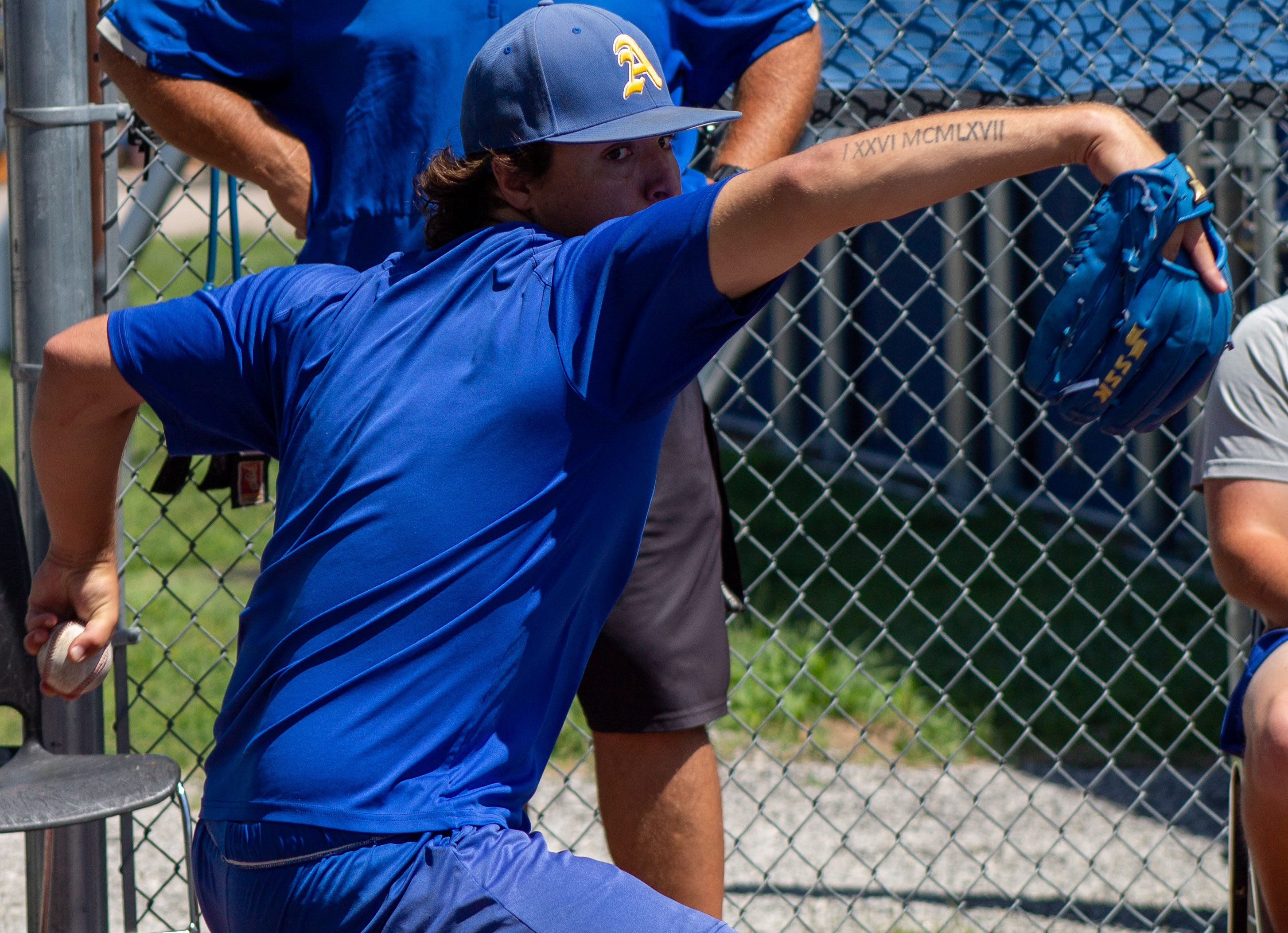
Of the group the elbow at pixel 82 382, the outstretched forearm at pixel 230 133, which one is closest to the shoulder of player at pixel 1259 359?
the outstretched forearm at pixel 230 133

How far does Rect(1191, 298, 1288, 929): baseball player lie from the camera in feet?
7.75

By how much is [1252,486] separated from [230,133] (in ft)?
6.02

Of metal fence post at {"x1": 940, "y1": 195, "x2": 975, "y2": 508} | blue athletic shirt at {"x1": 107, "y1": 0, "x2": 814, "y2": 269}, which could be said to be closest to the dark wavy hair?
blue athletic shirt at {"x1": 107, "y1": 0, "x2": 814, "y2": 269}

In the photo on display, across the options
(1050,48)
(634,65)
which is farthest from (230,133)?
(1050,48)

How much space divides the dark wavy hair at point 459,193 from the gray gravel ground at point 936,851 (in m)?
1.59

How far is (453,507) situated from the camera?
5.11 ft

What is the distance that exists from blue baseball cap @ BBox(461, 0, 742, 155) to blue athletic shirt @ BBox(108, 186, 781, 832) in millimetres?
146

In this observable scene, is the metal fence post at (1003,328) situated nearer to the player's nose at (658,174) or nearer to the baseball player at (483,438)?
the player's nose at (658,174)

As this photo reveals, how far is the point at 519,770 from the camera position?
5.40 ft

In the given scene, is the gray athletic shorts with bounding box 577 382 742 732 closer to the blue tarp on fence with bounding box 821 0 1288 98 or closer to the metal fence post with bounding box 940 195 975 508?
the blue tarp on fence with bounding box 821 0 1288 98

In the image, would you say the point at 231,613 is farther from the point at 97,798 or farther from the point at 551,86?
the point at 551,86

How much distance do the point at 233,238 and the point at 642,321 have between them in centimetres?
147

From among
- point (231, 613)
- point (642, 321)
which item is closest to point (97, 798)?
point (642, 321)

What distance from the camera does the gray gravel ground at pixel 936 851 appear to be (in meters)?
3.21
